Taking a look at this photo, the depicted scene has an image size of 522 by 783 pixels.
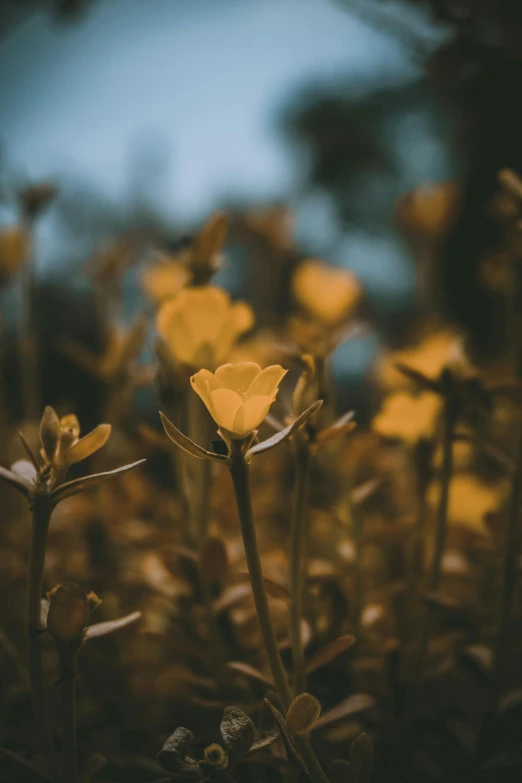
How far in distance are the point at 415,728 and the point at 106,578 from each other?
0.77 ft

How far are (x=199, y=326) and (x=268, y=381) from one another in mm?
137

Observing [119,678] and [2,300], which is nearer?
[119,678]

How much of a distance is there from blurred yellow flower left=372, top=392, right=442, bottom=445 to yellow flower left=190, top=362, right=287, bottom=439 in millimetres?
158

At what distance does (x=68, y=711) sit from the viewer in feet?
0.93

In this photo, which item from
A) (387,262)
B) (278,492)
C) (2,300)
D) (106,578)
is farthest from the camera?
(387,262)

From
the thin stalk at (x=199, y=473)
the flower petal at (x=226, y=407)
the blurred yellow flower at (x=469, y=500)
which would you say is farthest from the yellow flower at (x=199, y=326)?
the blurred yellow flower at (x=469, y=500)

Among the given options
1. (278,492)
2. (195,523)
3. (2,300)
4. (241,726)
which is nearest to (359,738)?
(241,726)

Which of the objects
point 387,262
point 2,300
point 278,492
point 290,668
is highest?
point 290,668

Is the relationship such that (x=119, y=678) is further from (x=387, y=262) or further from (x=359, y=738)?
(x=387, y=262)

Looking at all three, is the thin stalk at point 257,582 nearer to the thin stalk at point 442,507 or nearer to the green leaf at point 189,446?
the green leaf at point 189,446

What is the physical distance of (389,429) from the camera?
43 cm

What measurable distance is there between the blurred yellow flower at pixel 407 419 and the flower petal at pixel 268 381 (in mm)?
165

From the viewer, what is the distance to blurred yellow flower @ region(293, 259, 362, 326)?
27.3 inches

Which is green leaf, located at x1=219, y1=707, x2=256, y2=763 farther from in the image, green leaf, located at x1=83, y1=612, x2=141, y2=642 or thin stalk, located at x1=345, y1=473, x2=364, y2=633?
thin stalk, located at x1=345, y1=473, x2=364, y2=633
